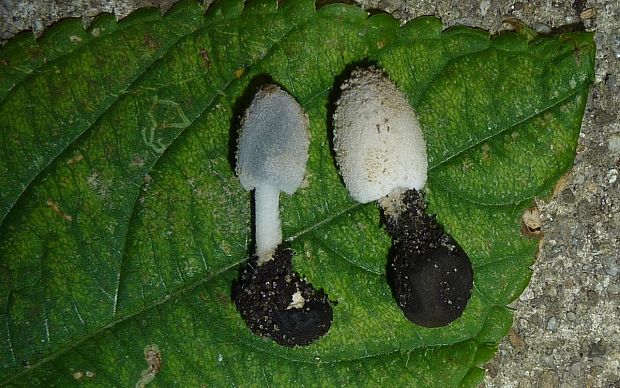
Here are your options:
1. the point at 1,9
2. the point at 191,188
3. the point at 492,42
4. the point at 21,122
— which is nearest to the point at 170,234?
the point at 191,188

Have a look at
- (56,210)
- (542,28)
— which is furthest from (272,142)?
(542,28)

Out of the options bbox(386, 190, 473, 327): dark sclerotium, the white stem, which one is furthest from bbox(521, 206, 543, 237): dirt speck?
the white stem

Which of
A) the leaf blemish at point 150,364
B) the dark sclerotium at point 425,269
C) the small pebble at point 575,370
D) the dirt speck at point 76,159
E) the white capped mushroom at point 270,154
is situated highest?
the dirt speck at point 76,159

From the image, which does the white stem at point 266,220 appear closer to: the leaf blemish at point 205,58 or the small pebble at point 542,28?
the leaf blemish at point 205,58

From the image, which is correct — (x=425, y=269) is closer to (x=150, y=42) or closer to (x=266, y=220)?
(x=266, y=220)

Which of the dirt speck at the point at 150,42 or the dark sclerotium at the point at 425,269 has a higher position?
the dirt speck at the point at 150,42

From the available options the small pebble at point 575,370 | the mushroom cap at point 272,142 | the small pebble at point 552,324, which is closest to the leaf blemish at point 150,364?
the mushroom cap at point 272,142

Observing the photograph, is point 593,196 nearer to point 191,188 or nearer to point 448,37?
point 448,37
